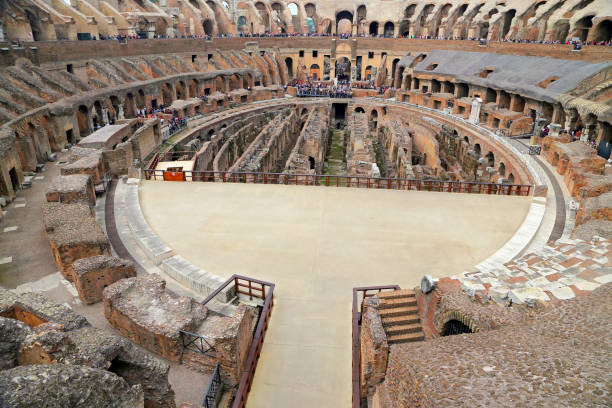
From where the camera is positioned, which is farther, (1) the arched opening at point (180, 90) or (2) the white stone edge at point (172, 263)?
(1) the arched opening at point (180, 90)

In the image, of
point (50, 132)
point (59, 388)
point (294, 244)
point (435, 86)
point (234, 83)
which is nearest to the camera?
point (59, 388)

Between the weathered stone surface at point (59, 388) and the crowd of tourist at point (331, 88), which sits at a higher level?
the crowd of tourist at point (331, 88)

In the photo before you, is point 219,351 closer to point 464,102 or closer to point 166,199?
point 166,199

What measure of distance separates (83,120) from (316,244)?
18454 mm

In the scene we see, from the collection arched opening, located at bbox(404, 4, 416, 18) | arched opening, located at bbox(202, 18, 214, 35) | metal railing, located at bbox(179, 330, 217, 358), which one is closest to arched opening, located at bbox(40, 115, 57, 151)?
metal railing, located at bbox(179, 330, 217, 358)

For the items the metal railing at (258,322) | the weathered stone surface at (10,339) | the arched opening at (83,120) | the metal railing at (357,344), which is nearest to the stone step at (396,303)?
the metal railing at (357,344)

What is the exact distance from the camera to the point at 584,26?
102 ft

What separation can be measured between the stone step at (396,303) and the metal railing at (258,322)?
2341mm

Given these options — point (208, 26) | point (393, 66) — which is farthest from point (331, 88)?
point (208, 26)

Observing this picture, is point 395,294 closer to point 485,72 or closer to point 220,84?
point 485,72

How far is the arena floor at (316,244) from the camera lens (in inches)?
303

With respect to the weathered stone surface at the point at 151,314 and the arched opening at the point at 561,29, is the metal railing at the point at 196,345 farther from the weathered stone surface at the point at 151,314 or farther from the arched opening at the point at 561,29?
the arched opening at the point at 561,29

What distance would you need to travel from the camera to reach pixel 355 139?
78.2 ft

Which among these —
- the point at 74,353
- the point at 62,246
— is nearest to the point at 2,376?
the point at 74,353
